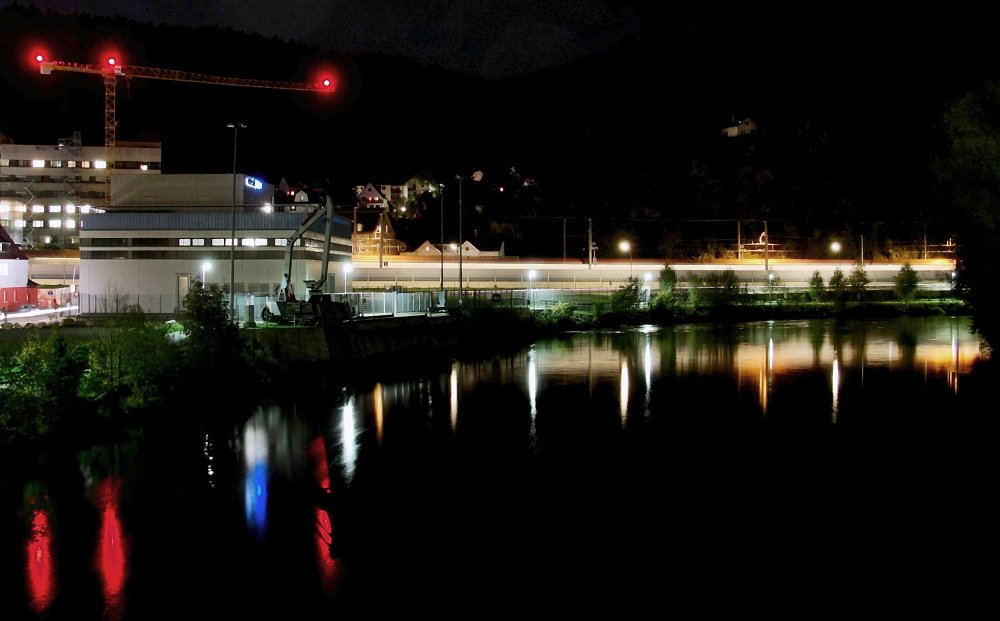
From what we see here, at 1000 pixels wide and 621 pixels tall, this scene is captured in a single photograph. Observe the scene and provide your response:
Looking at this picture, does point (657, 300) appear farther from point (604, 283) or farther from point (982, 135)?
point (982, 135)

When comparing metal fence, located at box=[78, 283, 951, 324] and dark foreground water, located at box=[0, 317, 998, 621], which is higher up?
metal fence, located at box=[78, 283, 951, 324]

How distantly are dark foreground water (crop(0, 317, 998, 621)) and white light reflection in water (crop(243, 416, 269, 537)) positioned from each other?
0.09 meters

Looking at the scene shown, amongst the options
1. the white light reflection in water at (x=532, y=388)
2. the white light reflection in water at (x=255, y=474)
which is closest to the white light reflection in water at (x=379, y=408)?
the white light reflection in water at (x=255, y=474)

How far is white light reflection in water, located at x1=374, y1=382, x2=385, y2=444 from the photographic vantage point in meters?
22.0

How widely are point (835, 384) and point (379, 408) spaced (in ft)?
54.6

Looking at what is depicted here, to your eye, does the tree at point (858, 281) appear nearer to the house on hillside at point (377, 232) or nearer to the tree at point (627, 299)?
the tree at point (627, 299)

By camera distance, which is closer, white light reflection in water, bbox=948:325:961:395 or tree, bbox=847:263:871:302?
white light reflection in water, bbox=948:325:961:395

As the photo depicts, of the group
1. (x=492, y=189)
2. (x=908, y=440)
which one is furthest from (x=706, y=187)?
(x=908, y=440)

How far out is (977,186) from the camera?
2900cm

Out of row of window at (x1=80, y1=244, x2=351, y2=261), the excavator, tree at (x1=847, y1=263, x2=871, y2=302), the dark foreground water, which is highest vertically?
row of window at (x1=80, y1=244, x2=351, y2=261)

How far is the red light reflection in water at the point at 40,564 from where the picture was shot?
426 inches

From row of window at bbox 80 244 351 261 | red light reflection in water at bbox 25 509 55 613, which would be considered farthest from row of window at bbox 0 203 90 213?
red light reflection in water at bbox 25 509 55 613

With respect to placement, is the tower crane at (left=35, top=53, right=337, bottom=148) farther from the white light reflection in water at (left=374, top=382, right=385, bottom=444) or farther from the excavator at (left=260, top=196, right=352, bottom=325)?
the white light reflection in water at (left=374, top=382, right=385, bottom=444)

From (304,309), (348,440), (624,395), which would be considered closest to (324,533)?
(348,440)
